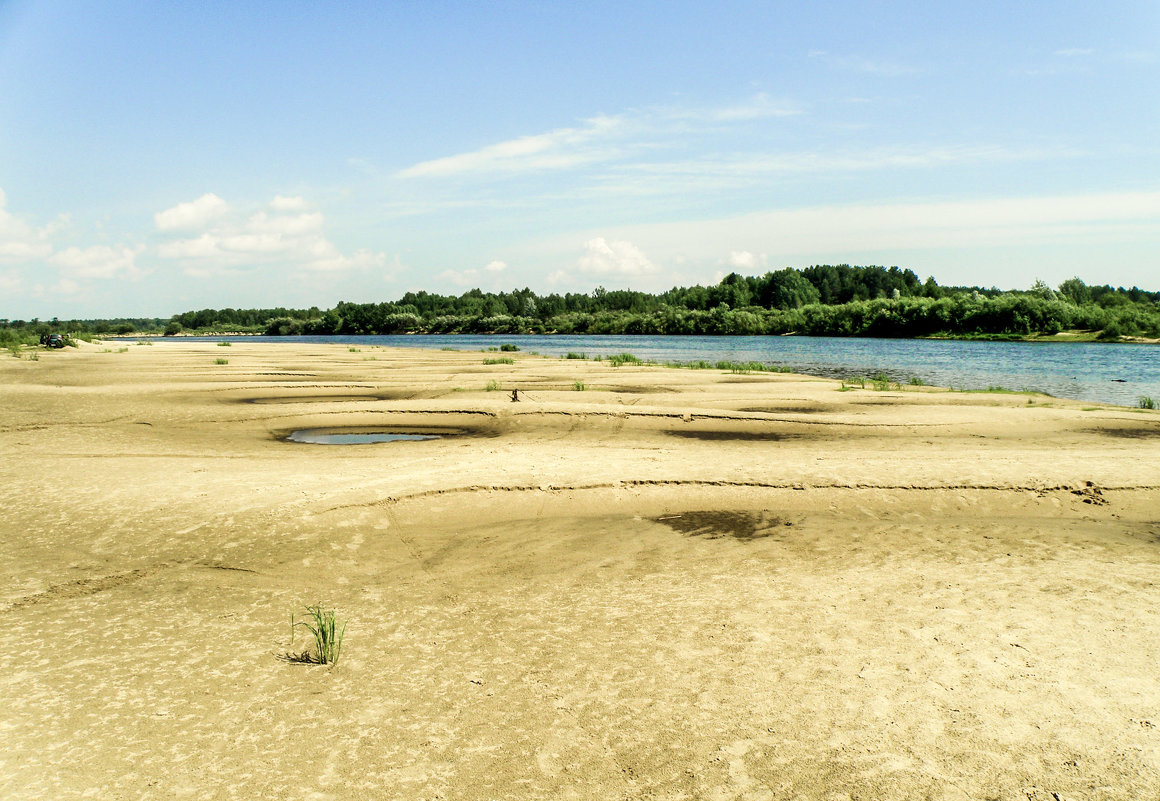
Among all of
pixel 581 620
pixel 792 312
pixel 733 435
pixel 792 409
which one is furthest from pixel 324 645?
pixel 792 312

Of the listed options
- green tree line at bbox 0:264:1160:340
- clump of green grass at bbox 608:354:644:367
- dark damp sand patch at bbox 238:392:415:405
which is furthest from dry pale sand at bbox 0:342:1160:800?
green tree line at bbox 0:264:1160:340

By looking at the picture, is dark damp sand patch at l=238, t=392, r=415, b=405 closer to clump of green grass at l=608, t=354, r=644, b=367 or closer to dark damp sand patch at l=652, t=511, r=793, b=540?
dark damp sand patch at l=652, t=511, r=793, b=540

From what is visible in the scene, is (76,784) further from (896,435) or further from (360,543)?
(896,435)

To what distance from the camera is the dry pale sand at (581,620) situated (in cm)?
371

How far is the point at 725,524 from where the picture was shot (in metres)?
8.31

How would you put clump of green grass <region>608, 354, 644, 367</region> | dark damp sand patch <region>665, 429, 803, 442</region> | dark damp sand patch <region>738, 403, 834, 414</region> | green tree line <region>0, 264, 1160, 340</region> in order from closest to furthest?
dark damp sand patch <region>665, 429, 803, 442</region>, dark damp sand patch <region>738, 403, 834, 414</region>, clump of green grass <region>608, 354, 644, 367</region>, green tree line <region>0, 264, 1160, 340</region>

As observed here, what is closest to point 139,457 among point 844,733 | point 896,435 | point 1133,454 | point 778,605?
point 778,605

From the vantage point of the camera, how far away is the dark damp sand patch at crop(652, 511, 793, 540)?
7973mm

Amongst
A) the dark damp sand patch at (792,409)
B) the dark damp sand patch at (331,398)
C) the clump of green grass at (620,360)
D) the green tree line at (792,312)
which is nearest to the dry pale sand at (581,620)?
the dark damp sand patch at (792,409)

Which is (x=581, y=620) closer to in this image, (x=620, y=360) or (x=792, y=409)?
(x=792, y=409)

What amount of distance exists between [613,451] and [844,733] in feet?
26.1

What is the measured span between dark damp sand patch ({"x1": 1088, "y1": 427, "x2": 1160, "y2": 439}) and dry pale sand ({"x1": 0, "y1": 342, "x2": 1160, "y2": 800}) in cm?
178

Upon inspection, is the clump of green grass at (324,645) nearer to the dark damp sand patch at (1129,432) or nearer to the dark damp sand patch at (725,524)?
the dark damp sand patch at (725,524)

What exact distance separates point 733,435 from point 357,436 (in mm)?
7600
